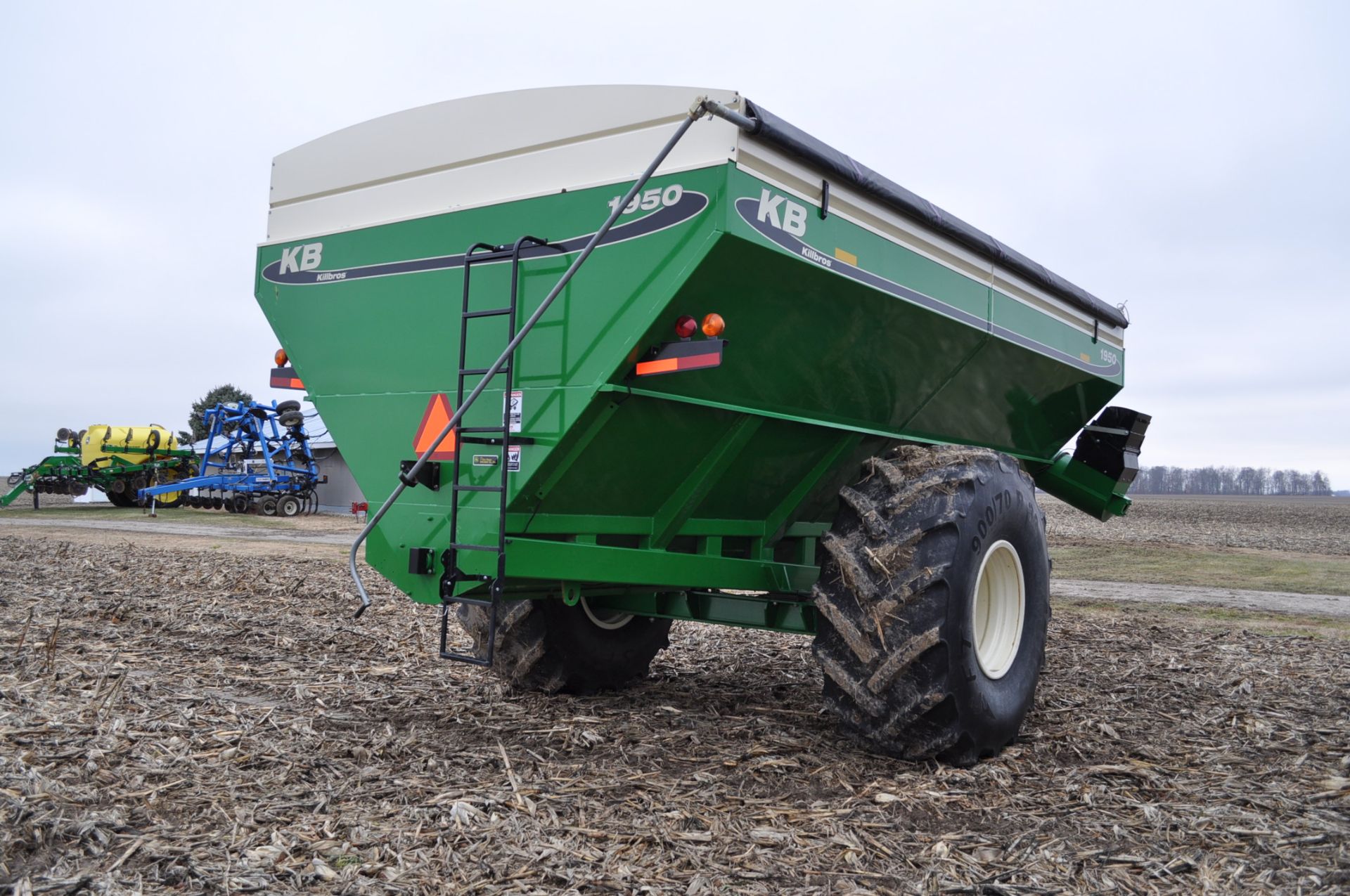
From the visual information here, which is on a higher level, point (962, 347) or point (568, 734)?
point (962, 347)

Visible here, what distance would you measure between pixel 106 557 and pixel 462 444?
9.82 metres

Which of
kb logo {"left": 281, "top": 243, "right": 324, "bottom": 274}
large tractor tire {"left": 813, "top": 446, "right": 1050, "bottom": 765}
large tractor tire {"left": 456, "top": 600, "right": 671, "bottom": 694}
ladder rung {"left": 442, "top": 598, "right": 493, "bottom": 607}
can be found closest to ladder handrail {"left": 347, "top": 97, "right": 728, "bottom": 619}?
ladder rung {"left": 442, "top": 598, "right": 493, "bottom": 607}

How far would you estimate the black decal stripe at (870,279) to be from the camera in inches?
150

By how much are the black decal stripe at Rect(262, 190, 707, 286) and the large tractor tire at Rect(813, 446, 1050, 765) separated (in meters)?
1.44

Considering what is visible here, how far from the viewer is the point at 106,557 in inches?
482

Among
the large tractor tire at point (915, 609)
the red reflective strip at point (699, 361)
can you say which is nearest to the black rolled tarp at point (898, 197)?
the red reflective strip at point (699, 361)

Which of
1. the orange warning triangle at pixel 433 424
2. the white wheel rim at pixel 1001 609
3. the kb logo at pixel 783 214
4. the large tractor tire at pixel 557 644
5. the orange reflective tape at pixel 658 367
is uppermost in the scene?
the kb logo at pixel 783 214

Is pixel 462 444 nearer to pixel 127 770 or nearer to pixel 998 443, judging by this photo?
pixel 127 770

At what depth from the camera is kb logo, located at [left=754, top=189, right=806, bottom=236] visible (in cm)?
386

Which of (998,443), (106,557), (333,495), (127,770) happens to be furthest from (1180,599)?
(333,495)

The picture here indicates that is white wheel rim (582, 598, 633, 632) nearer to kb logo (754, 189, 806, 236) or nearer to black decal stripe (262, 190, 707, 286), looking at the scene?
black decal stripe (262, 190, 707, 286)

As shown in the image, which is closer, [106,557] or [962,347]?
[962,347]

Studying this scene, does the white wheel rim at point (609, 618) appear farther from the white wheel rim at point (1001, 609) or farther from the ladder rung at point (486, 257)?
the ladder rung at point (486, 257)

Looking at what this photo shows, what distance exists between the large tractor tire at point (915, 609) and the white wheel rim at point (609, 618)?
157 cm
